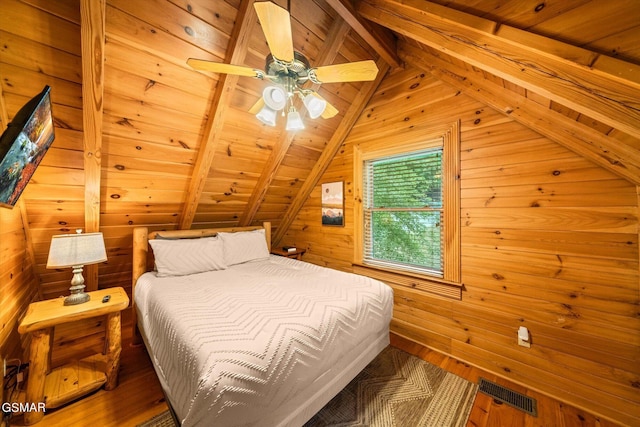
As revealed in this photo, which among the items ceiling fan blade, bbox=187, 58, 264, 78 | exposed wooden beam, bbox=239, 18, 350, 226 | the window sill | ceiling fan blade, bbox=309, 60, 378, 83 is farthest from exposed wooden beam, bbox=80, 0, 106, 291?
the window sill

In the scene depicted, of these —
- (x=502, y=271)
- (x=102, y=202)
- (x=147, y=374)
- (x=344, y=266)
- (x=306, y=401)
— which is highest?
(x=102, y=202)

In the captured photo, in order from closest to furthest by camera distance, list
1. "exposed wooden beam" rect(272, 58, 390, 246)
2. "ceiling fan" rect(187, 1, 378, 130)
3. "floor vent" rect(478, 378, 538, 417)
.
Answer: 1. "ceiling fan" rect(187, 1, 378, 130)
2. "floor vent" rect(478, 378, 538, 417)
3. "exposed wooden beam" rect(272, 58, 390, 246)

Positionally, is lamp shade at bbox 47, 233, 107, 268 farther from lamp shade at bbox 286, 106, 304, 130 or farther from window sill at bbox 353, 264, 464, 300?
window sill at bbox 353, 264, 464, 300

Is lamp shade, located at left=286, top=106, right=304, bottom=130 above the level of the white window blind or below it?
above

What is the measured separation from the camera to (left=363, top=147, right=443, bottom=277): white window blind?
2301 millimetres

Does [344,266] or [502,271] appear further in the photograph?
[344,266]

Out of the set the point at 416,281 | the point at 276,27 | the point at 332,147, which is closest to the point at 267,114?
the point at 276,27

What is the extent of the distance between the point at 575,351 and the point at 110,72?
12.1 ft

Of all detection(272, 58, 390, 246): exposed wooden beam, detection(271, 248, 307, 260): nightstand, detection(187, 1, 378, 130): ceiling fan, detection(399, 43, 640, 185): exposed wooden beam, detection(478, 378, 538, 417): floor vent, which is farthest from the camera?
detection(271, 248, 307, 260): nightstand

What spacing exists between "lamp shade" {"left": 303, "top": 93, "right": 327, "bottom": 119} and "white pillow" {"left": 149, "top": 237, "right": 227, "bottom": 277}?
69.6 inches

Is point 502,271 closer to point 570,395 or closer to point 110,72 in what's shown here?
point 570,395

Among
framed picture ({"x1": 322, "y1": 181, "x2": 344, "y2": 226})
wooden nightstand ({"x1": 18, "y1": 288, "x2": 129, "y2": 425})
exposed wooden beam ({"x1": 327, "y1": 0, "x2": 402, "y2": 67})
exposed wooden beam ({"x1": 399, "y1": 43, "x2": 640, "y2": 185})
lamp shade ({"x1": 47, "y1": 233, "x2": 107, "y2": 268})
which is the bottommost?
wooden nightstand ({"x1": 18, "y1": 288, "x2": 129, "y2": 425})

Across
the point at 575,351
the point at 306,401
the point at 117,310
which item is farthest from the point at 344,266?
the point at 117,310

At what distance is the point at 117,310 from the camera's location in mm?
1714
